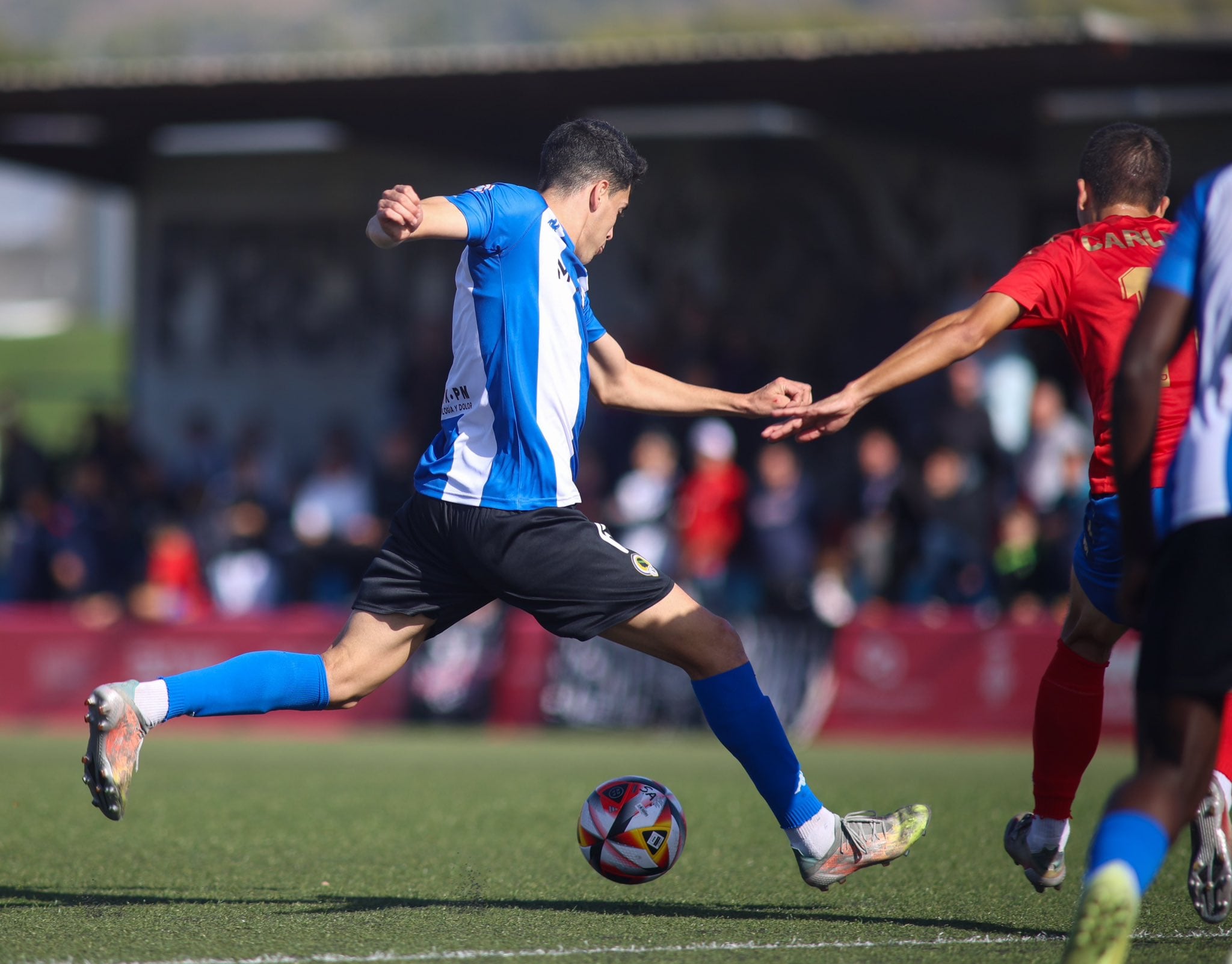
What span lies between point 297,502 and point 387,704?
11.8ft

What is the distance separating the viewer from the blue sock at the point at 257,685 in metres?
5.13

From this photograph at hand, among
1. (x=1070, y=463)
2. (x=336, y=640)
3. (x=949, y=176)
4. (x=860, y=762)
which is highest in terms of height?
(x=949, y=176)

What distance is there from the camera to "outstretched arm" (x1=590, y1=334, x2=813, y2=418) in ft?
18.6

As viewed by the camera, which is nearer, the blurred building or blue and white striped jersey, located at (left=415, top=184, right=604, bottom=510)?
blue and white striped jersey, located at (left=415, top=184, right=604, bottom=510)

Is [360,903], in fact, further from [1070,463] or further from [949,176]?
[949,176]

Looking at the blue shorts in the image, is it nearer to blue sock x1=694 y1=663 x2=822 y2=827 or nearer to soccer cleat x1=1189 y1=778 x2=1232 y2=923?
soccer cleat x1=1189 y1=778 x2=1232 y2=923

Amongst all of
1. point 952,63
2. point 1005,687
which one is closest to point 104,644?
point 1005,687

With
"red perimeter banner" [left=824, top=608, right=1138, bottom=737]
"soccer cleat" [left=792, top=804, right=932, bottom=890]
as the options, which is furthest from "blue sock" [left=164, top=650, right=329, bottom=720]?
"red perimeter banner" [left=824, top=608, right=1138, bottom=737]

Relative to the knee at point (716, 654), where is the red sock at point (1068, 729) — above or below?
below

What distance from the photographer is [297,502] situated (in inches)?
665

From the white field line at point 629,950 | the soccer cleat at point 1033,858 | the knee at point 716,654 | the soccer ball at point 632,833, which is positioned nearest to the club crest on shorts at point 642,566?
the knee at point 716,654

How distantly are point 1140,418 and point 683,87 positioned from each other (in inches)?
499

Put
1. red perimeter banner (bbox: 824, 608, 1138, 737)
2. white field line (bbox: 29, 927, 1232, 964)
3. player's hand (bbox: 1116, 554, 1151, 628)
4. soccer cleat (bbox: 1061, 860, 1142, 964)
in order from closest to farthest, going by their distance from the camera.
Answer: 1. soccer cleat (bbox: 1061, 860, 1142, 964)
2. player's hand (bbox: 1116, 554, 1151, 628)
3. white field line (bbox: 29, 927, 1232, 964)
4. red perimeter banner (bbox: 824, 608, 1138, 737)

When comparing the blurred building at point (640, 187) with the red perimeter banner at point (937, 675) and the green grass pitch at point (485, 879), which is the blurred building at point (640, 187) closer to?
the red perimeter banner at point (937, 675)
